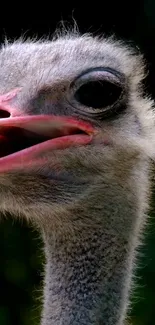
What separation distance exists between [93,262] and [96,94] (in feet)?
1.60

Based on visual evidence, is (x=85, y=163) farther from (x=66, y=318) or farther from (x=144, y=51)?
(x=144, y=51)

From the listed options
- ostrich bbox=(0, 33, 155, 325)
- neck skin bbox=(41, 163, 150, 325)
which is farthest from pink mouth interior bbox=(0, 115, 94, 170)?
neck skin bbox=(41, 163, 150, 325)

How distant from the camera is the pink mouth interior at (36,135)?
3.04 meters

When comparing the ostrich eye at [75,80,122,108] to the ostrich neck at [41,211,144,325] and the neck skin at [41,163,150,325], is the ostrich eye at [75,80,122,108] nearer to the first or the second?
the neck skin at [41,163,150,325]

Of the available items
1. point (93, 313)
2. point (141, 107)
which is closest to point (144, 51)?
point (141, 107)

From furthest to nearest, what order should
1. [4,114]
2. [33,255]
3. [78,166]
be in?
[33,255] < [78,166] < [4,114]

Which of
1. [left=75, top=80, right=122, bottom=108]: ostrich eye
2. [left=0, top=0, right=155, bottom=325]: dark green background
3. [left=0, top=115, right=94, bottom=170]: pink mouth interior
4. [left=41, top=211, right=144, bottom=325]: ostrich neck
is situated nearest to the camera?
[left=0, top=115, right=94, bottom=170]: pink mouth interior

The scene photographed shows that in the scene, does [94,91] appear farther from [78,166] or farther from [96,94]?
[78,166]

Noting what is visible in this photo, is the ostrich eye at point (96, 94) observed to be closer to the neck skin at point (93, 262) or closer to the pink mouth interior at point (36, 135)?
the pink mouth interior at point (36, 135)

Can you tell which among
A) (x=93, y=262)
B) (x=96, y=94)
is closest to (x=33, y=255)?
(x=93, y=262)

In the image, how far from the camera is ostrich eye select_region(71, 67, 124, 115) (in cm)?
316

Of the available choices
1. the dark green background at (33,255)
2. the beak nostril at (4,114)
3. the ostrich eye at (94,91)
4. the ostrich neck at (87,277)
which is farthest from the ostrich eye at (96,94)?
the dark green background at (33,255)

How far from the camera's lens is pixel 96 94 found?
3.15 metres

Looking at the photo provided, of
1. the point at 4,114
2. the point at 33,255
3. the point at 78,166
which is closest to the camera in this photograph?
the point at 4,114
